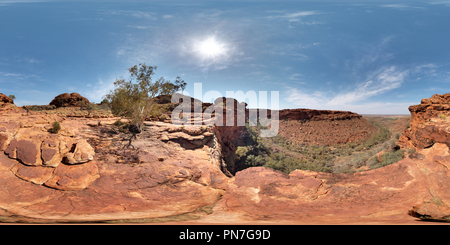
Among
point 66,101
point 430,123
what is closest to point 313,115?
point 430,123

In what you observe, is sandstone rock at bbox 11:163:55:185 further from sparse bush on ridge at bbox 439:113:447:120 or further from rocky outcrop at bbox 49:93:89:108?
rocky outcrop at bbox 49:93:89:108

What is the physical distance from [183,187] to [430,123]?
14.5m

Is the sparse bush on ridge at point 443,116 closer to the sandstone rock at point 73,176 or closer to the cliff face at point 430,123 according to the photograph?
the cliff face at point 430,123

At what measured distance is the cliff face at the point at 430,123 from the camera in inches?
359

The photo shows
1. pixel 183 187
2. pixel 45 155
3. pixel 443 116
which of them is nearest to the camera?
pixel 45 155

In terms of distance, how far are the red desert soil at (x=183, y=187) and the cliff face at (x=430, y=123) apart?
0.06 metres

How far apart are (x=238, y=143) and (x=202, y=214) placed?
17024 millimetres

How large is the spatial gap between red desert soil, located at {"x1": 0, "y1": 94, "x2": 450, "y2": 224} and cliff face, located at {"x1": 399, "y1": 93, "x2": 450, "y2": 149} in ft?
0.21

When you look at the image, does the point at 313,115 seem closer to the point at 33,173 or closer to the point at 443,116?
the point at 443,116

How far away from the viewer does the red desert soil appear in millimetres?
5383

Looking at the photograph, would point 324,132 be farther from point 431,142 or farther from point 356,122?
point 431,142

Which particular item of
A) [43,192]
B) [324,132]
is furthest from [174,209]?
[324,132]

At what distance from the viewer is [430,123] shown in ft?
33.0

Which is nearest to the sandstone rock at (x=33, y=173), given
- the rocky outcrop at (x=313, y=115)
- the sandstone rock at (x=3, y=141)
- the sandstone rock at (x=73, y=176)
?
the sandstone rock at (x=73, y=176)
